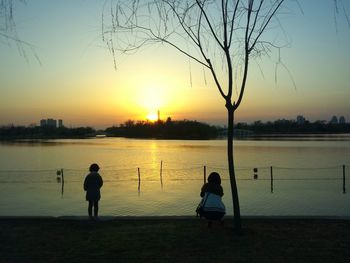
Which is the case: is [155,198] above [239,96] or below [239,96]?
below

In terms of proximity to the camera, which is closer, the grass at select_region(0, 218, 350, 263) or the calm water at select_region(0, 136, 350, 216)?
the grass at select_region(0, 218, 350, 263)

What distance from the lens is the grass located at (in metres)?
8.98

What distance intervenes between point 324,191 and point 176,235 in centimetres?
1917

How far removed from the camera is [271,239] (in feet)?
33.5

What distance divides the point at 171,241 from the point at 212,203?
176cm

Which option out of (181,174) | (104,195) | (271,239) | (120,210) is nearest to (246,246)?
(271,239)

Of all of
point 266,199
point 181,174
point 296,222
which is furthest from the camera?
point 181,174

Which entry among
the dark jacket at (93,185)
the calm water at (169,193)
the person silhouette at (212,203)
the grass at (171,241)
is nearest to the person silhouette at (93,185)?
the dark jacket at (93,185)

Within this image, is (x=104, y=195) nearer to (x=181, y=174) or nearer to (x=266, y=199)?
(x=266, y=199)

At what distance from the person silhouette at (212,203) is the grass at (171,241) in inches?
10.8

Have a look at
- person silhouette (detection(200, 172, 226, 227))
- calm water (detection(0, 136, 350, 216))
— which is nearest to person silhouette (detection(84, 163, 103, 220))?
person silhouette (detection(200, 172, 226, 227))

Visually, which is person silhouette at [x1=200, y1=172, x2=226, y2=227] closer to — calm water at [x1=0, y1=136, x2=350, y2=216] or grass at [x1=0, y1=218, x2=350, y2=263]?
grass at [x1=0, y1=218, x2=350, y2=263]

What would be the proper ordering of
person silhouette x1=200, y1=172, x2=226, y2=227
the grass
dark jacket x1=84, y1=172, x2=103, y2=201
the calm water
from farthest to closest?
the calm water, dark jacket x1=84, y1=172, x2=103, y2=201, person silhouette x1=200, y1=172, x2=226, y2=227, the grass

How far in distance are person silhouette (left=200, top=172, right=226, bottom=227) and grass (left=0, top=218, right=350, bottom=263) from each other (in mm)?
274
